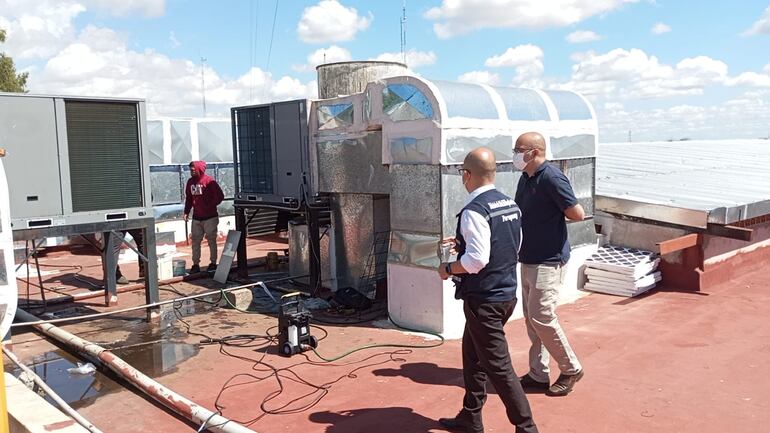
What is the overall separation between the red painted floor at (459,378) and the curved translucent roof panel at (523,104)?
265cm

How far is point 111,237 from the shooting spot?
9133 mm

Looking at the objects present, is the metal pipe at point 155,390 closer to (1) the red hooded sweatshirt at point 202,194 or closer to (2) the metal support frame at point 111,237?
(2) the metal support frame at point 111,237

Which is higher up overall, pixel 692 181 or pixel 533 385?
pixel 692 181

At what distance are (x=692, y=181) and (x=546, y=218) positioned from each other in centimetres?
845

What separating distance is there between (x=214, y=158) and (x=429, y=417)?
556 inches

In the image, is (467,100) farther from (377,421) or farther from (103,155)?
(103,155)

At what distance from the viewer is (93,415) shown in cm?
525

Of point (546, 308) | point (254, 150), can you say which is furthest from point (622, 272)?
point (254, 150)

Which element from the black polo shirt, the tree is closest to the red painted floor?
the black polo shirt

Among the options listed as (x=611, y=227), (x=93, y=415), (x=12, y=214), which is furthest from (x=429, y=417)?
(x=611, y=227)

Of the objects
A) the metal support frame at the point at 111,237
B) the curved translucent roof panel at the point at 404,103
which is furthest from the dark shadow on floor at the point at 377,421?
the metal support frame at the point at 111,237

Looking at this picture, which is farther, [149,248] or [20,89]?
[20,89]

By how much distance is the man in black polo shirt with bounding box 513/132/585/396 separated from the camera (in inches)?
197

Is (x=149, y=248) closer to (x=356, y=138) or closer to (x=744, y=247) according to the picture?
(x=356, y=138)
